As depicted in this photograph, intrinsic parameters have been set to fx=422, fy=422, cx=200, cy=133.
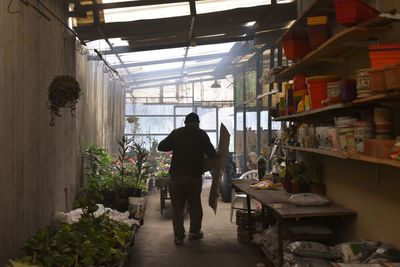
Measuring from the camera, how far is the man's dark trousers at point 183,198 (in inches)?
220

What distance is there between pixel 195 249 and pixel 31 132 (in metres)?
2.59

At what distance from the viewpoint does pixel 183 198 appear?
18.8ft

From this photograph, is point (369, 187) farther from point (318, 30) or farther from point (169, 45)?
point (169, 45)

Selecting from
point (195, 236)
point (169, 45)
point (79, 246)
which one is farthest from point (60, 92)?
point (169, 45)

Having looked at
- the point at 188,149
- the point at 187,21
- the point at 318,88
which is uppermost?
the point at 187,21

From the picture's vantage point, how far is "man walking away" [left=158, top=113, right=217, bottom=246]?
5.59m

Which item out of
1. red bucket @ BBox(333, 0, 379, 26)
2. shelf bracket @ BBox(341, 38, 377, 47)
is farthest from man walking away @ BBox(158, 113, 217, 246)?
red bucket @ BBox(333, 0, 379, 26)

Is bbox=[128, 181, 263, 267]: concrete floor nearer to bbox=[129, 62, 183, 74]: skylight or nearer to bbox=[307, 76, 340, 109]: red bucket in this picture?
bbox=[307, 76, 340, 109]: red bucket

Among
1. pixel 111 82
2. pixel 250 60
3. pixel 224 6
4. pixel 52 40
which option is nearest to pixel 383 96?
pixel 52 40

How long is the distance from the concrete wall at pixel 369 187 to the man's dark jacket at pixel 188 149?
1977 millimetres

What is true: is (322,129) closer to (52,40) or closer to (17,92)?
(17,92)

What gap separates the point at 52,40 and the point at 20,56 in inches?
45.7

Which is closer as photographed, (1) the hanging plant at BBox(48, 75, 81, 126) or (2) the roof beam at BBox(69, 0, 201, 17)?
(1) the hanging plant at BBox(48, 75, 81, 126)

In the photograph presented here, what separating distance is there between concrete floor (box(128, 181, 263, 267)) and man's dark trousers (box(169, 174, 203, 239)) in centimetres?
22
